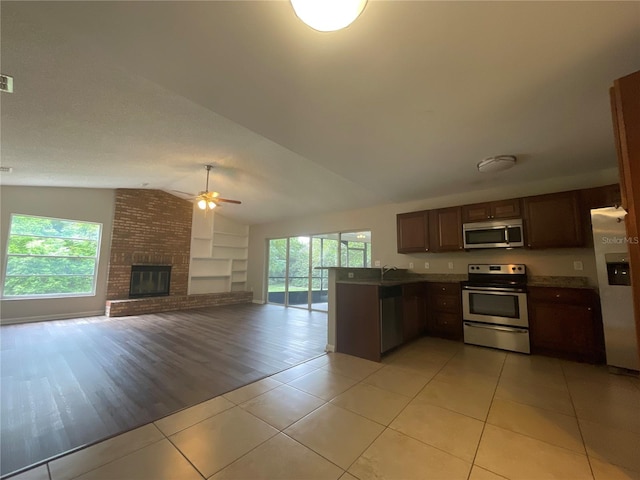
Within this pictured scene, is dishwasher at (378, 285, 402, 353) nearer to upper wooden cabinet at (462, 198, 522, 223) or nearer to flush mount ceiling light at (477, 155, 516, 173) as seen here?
upper wooden cabinet at (462, 198, 522, 223)

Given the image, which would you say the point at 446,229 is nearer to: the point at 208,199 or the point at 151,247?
the point at 208,199

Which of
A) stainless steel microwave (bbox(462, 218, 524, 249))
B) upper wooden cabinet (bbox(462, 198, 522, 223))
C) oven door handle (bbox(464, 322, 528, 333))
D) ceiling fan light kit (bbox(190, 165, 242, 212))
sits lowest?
oven door handle (bbox(464, 322, 528, 333))

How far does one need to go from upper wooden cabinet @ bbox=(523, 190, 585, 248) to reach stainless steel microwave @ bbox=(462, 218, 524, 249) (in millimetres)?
111

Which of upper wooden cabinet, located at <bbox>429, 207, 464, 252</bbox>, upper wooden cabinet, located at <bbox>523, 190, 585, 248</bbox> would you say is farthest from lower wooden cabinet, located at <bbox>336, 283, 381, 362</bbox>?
upper wooden cabinet, located at <bbox>523, 190, 585, 248</bbox>

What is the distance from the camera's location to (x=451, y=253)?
441cm

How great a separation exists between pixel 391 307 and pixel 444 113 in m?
2.29

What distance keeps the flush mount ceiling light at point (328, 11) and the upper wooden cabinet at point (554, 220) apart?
Answer: 12.4 feet

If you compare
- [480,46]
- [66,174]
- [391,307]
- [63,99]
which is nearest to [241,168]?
[63,99]

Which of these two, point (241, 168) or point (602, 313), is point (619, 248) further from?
point (241, 168)

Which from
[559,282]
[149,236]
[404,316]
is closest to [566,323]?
[559,282]

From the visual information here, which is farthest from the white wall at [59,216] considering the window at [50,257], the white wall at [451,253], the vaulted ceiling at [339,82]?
the white wall at [451,253]

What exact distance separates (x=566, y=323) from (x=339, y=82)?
12.5 feet

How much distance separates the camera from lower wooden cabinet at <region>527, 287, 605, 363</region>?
2.93 m

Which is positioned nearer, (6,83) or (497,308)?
(6,83)
